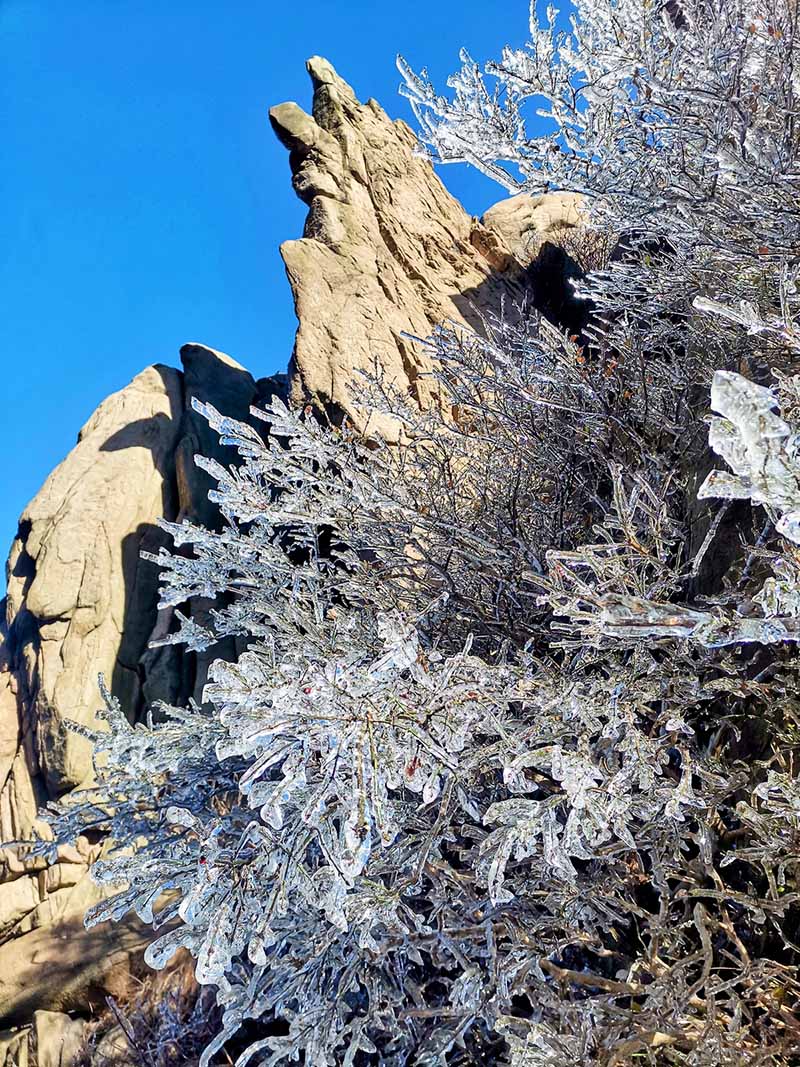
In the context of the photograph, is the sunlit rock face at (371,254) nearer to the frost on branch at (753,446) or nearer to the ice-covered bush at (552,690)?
the ice-covered bush at (552,690)

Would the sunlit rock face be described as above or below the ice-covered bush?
above

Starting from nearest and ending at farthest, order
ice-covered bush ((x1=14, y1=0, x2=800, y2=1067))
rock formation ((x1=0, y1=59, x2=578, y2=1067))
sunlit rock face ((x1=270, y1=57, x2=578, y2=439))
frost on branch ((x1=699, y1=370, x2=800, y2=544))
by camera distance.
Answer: frost on branch ((x1=699, y1=370, x2=800, y2=544)), ice-covered bush ((x1=14, y1=0, x2=800, y2=1067)), rock formation ((x1=0, y1=59, x2=578, y2=1067)), sunlit rock face ((x1=270, y1=57, x2=578, y2=439))

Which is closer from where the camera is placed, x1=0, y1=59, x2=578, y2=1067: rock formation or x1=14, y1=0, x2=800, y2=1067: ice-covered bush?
x1=14, y1=0, x2=800, y2=1067: ice-covered bush

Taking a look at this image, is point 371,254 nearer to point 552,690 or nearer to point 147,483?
point 147,483

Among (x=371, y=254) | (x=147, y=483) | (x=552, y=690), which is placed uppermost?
(x=371, y=254)

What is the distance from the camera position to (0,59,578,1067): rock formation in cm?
685

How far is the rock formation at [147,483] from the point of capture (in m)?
6.85

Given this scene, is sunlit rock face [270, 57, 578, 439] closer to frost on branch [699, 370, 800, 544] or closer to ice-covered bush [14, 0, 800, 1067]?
ice-covered bush [14, 0, 800, 1067]

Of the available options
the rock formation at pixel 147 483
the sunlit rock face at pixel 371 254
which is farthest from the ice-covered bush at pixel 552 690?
the sunlit rock face at pixel 371 254

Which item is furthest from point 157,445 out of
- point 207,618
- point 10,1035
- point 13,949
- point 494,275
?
point 10,1035

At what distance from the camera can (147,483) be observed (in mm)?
9758

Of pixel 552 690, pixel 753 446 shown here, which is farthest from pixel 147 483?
pixel 753 446

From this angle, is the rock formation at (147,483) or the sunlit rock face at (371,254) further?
the sunlit rock face at (371,254)

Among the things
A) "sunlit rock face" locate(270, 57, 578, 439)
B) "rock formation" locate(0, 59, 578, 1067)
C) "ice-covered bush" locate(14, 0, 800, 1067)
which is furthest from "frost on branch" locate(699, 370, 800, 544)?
"sunlit rock face" locate(270, 57, 578, 439)
